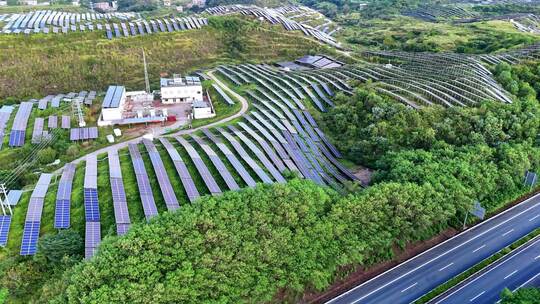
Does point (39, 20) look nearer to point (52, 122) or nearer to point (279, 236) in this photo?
point (52, 122)

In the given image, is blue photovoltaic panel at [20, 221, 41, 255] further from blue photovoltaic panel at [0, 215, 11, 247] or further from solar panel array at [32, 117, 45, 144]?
solar panel array at [32, 117, 45, 144]

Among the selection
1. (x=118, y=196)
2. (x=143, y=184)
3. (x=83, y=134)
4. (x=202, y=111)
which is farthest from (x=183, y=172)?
(x=83, y=134)

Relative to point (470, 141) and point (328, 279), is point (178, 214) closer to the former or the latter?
point (328, 279)

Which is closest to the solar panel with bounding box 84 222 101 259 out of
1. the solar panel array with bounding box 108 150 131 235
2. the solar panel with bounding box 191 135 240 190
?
the solar panel array with bounding box 108 150 131 235

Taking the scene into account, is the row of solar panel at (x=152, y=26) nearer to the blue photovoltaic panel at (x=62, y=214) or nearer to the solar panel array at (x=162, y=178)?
the solar panel array at (x=162, y=178)

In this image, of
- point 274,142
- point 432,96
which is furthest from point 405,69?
point 274,142

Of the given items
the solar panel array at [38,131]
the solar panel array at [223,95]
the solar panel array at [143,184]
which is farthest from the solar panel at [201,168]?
the solar panel array at [38,131]

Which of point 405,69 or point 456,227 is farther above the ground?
point 405,69
